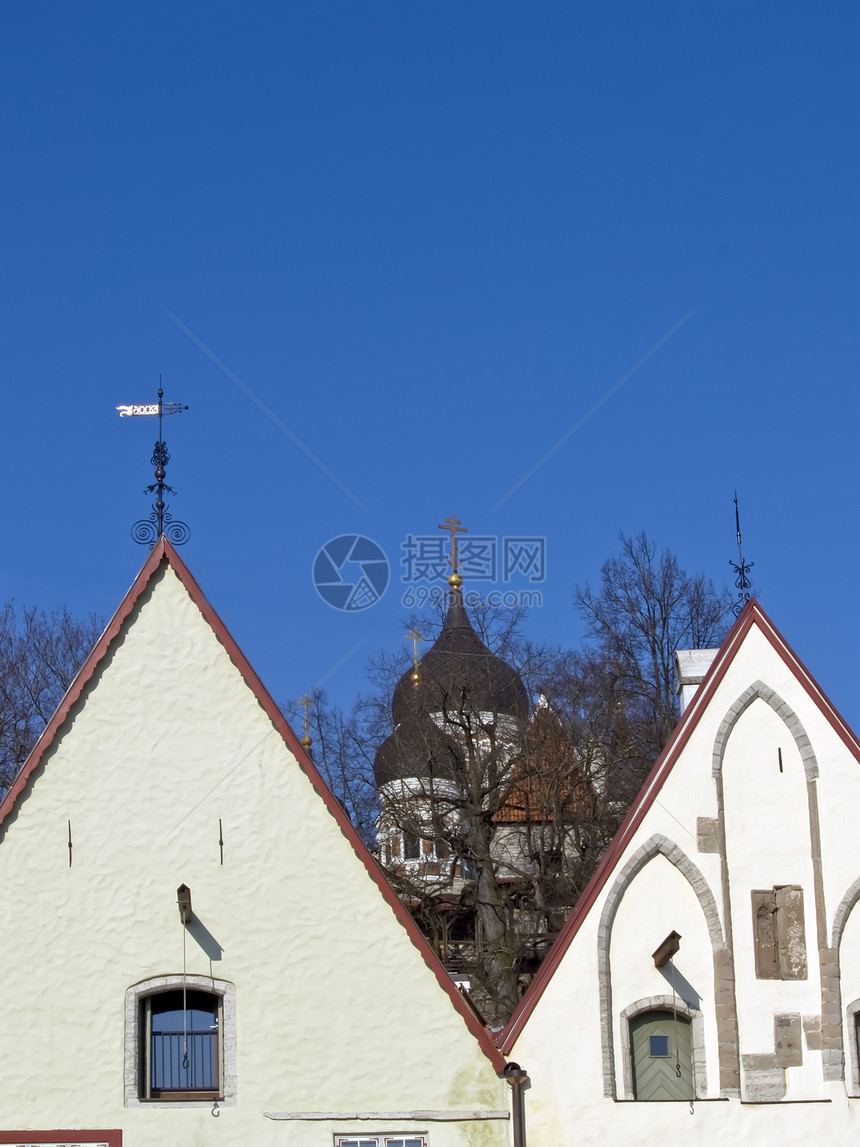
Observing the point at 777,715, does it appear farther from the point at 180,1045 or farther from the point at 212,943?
the point at 180,1045

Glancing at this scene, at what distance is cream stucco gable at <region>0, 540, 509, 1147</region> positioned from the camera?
727 inches

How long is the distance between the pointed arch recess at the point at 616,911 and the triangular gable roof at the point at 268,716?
1233 millimetres

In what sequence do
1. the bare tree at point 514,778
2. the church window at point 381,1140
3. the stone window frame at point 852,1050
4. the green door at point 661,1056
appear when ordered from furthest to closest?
the bare tree at point 514,778 < the green door at point 661,1056 < the stone window frame at point 852,1050 < the church window at point 381,1140

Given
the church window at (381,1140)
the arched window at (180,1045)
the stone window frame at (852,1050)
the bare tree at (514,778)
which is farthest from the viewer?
the bare tree at (514,778)

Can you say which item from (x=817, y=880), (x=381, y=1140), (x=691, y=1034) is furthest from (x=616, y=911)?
(x=381, y=1140)

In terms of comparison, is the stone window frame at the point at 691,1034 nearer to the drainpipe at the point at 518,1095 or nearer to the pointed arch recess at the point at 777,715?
the drainpipe at the point at 518,1095

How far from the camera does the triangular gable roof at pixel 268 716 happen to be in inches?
742

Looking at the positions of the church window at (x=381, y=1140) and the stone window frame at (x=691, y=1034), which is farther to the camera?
the stone window frame at (x=691, y=1034)

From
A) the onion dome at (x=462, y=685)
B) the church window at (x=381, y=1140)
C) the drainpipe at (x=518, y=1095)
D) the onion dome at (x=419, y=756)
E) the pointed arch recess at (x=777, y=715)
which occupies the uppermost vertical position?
the onion dome at (x=462, y=685)

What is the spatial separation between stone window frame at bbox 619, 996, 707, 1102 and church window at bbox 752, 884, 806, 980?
91 centimetres

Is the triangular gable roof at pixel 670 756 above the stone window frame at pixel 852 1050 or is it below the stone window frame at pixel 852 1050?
above

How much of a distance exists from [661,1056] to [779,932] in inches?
76.4

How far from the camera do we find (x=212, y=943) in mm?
18859

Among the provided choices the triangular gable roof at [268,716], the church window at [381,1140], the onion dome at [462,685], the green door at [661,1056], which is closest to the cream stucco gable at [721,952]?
the green door at [661,1056]
